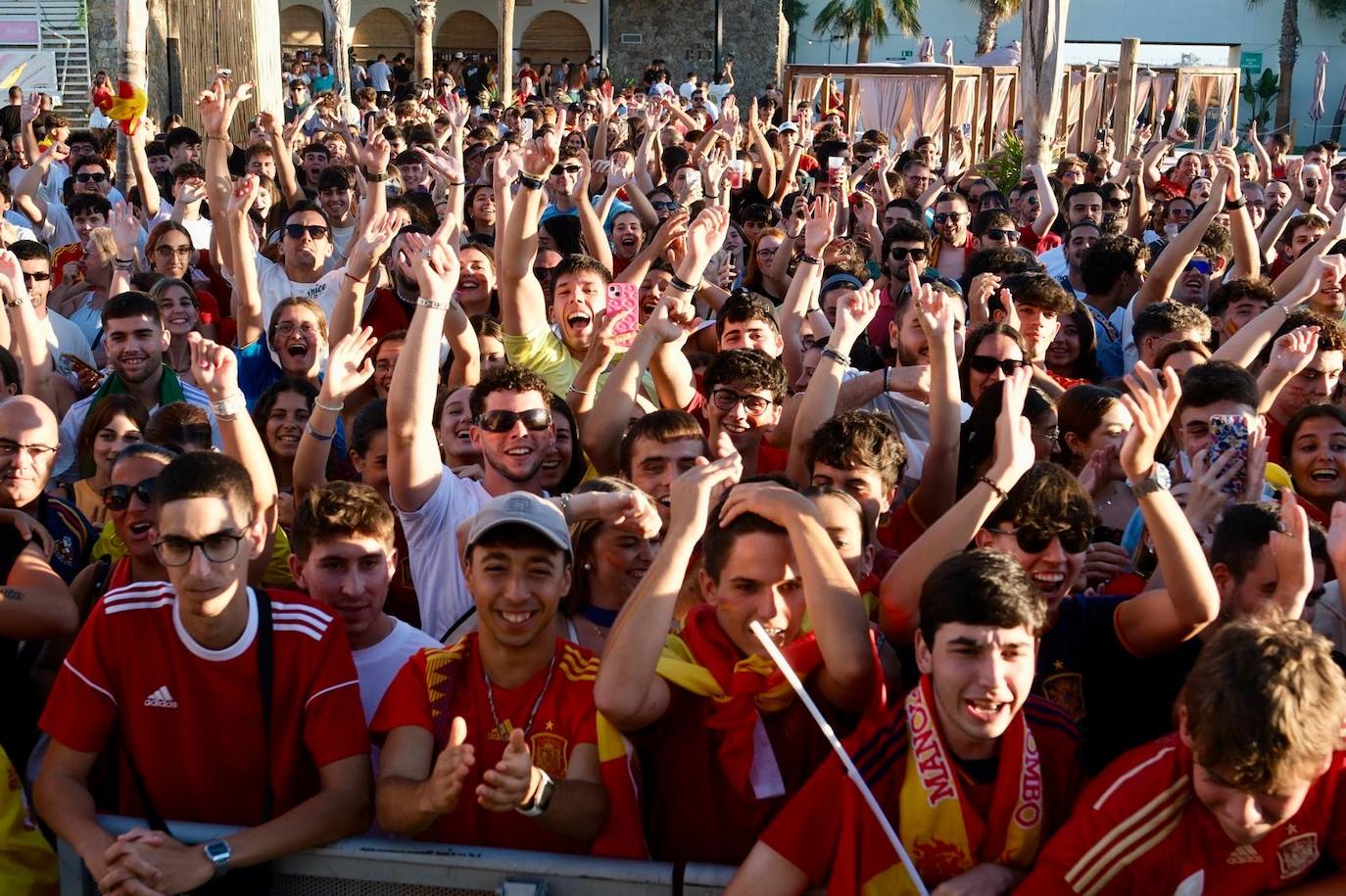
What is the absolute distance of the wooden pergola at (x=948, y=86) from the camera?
18438mm

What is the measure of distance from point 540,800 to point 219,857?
634mm

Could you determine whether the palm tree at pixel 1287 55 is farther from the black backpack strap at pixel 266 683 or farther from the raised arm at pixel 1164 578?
the black backpack strap at pixel 266 683

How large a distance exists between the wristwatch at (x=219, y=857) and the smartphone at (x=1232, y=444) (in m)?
2.77

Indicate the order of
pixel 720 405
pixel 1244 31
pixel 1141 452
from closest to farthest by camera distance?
pixel 1141 452, pixel 720 405, pixel 1244 31

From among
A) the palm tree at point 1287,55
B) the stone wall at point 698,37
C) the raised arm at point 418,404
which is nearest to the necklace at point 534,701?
the raised arm at point 418,404

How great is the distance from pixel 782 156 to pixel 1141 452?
35.8 ft

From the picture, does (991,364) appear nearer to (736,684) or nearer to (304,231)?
(736,684)

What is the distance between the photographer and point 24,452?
14.0 feet

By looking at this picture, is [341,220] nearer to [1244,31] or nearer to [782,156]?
[782,156]

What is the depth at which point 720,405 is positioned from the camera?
495 centimetres

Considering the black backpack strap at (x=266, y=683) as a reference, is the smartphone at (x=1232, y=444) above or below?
above

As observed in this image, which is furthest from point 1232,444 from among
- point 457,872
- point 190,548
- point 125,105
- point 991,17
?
point 991,17

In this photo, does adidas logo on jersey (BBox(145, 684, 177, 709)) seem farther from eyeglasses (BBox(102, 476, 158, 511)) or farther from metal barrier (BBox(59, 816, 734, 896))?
eyeglasses (BBox(102, 476, 158, 511))

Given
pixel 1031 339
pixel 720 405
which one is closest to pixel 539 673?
pixel 720 405
